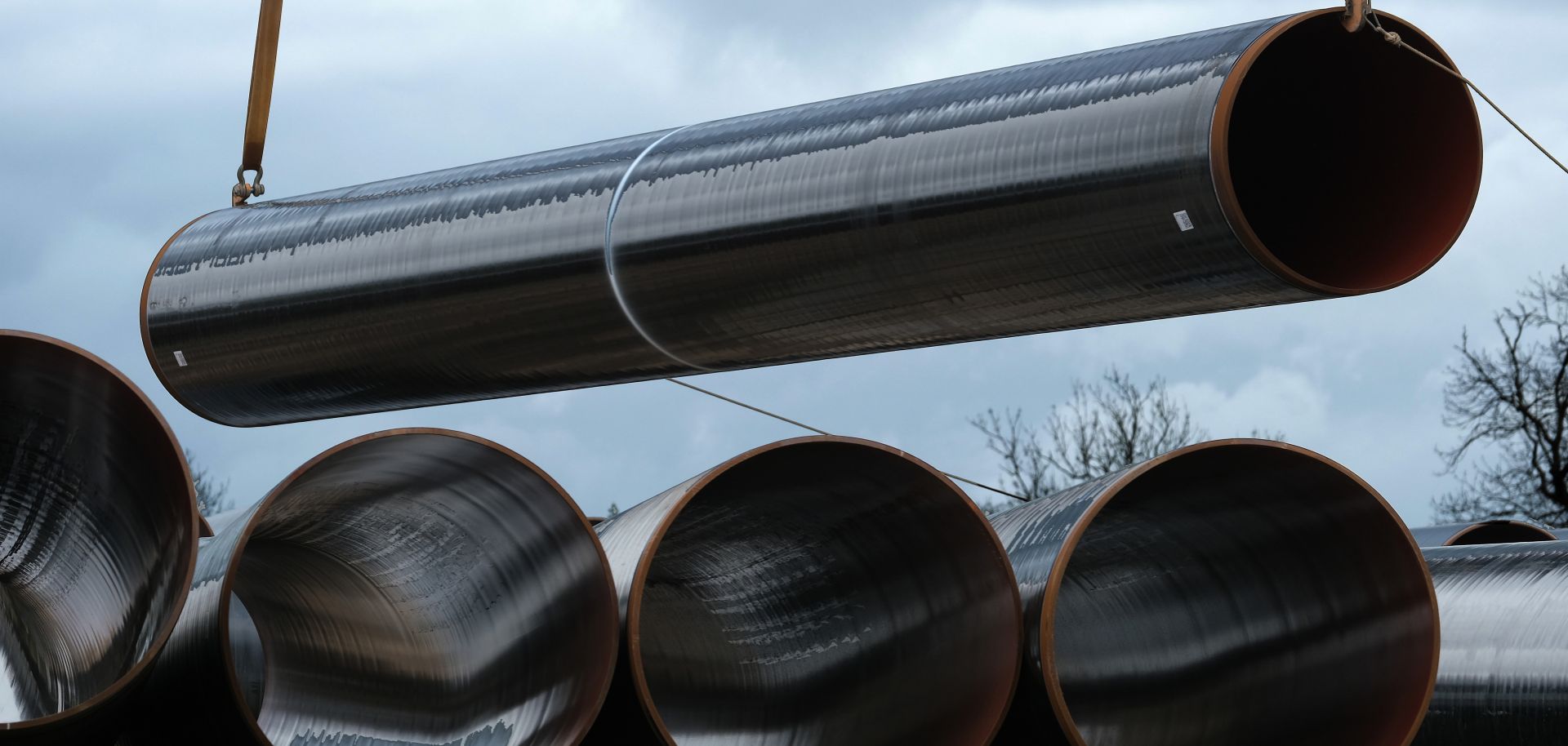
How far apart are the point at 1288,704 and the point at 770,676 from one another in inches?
75.5

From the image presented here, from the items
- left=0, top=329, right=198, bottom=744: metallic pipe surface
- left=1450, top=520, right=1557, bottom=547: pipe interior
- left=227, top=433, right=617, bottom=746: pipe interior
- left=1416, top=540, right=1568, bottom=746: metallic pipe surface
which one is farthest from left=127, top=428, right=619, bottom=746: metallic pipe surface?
left=1450, top=520, right=1557, bottom=547: pipe interior

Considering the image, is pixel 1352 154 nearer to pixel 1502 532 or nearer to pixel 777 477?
pixel 777 477

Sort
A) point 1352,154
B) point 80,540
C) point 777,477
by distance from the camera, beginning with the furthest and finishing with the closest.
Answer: point 777,477, point 80,540, point 1352,154

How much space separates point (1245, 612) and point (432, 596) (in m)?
2.97

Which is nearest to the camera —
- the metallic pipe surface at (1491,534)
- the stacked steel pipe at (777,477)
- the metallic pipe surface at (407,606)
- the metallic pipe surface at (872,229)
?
the metallic pipe surface at (872,229)

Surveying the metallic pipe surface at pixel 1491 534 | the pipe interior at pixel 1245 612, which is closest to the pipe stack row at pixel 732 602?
the pipe interior at pixel 1245 612

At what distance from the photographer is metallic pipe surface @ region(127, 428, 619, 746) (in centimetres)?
456

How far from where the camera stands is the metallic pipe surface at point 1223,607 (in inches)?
199

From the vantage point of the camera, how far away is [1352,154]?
436 cm

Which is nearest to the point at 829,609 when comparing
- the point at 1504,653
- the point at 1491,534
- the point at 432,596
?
the point at 432,596

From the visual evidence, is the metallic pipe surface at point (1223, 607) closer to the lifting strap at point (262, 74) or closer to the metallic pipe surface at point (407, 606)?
the metallic pipe surface at point (407, 606)

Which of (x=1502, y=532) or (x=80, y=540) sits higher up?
(x=1502, y=532)

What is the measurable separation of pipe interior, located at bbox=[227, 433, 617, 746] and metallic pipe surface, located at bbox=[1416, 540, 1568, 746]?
10.6 feet

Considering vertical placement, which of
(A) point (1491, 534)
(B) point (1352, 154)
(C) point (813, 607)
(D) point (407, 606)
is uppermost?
(B) point (1352, 154)
